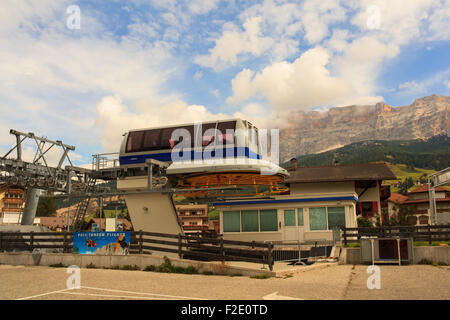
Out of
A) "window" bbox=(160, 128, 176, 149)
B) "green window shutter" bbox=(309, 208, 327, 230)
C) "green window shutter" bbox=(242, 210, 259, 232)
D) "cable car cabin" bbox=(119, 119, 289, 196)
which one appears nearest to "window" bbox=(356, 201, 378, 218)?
"green window shutter" bbox=(309, 208, 327, 230)

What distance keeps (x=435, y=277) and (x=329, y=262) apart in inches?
215

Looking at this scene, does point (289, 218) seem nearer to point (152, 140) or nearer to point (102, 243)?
point (152, 140)

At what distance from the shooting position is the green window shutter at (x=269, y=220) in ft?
80.1

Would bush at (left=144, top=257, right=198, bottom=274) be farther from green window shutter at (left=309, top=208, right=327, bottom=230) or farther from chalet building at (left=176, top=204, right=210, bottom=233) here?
chalet building at (left=176, top=204, right=210, bottom=233)

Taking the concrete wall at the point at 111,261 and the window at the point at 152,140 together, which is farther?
the window at the point at 152,140

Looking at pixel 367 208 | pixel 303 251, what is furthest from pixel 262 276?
pixel 367 208

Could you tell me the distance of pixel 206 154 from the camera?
2073cm

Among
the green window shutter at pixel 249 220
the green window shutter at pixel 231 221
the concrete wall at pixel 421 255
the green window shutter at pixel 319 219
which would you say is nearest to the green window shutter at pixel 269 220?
the green window shutter at pixel 249 220

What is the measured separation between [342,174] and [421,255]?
63.4ft

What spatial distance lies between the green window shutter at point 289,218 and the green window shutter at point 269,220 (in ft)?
2.06

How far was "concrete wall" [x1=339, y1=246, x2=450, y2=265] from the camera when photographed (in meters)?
16.7

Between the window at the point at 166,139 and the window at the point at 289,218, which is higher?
the window at the point at 166,139

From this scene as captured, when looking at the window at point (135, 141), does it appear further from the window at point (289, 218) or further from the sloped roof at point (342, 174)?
the sloped roof at point (342, 174)
